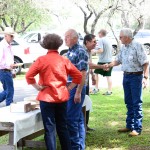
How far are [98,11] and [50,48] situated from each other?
22451 mm

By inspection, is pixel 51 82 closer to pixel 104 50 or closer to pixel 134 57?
pixel 134 57

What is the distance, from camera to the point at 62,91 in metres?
4.96

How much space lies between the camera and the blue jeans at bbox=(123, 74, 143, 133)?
21.9 ft

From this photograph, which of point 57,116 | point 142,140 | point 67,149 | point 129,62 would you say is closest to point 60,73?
point 57,116

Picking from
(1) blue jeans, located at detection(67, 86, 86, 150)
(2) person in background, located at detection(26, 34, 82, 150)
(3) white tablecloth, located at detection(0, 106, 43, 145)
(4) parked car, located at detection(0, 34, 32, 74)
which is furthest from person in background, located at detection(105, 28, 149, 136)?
(4) parked car, located at detection(0, 34, 32, 74)

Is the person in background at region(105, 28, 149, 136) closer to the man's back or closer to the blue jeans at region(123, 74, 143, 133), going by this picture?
the blue jeans at region(123, 74, 143, 133)

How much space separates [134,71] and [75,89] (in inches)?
60.1

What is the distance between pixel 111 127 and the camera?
25.2 ft

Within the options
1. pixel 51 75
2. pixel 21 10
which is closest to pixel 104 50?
pixel 51 75

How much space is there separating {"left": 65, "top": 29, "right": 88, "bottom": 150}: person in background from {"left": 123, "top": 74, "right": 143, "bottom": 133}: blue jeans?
136cm

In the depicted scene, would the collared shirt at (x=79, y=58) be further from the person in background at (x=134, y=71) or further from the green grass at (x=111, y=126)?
the green grass at (x=111, y=126)

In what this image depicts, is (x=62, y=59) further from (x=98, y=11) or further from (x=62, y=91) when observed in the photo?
(x=98, y=11)

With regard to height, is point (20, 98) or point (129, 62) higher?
point (129, 62)

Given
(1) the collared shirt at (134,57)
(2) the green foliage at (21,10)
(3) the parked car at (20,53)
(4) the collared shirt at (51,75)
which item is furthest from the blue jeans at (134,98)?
(2) the green foliage at (21,10)
